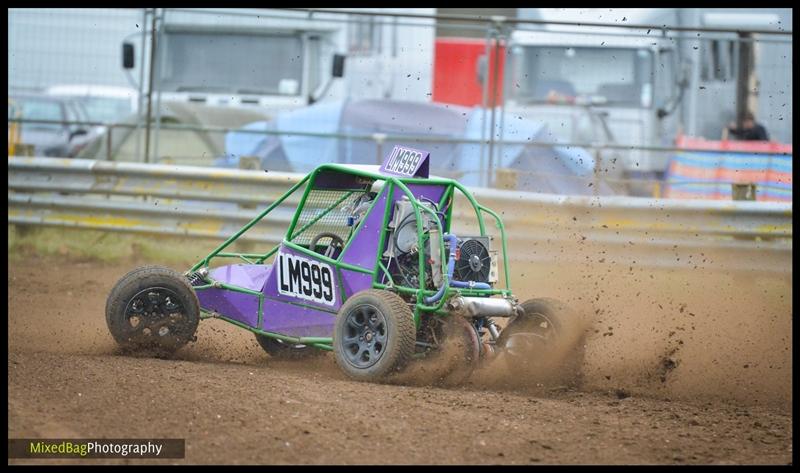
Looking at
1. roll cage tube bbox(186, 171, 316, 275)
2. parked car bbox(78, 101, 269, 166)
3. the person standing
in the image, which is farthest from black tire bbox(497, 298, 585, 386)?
the person standing

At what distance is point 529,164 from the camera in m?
12.4

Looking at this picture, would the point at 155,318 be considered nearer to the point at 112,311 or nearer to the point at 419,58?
the point at 112,311

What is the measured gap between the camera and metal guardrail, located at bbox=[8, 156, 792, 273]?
9758 millimetres

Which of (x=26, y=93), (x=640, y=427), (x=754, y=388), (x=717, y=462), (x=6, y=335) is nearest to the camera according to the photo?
(x=717, y=462)

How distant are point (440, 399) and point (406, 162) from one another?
1622mm

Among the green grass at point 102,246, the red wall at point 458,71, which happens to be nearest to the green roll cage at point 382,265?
the green grass at point 102,246

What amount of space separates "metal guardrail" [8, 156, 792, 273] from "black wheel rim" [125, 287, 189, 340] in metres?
3.31

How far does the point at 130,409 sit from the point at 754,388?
3.44m

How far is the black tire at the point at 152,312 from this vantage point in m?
6.68

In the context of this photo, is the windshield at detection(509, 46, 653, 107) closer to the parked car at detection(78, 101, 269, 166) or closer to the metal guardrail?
the parked car at detection(78, 101, 269, 166)

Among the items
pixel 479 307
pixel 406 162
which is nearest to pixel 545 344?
pixel 479 307

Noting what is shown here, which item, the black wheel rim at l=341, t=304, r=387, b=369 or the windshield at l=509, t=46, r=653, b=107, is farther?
the windshield at l=509, t=46, r=653, b=107
